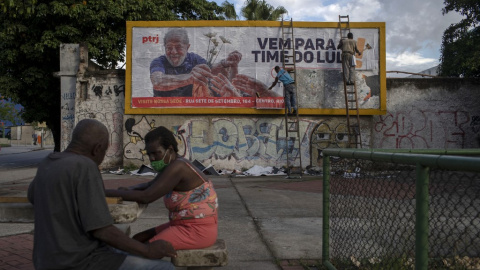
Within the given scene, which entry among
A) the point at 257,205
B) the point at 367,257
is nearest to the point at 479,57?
the point at 257,205

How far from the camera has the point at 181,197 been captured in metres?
3.19

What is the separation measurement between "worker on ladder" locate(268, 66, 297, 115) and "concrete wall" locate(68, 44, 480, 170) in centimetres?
81

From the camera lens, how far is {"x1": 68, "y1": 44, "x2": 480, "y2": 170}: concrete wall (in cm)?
1575

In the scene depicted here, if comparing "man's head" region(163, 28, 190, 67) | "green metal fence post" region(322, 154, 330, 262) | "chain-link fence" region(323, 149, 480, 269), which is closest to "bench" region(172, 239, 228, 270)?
"chain-link fence" region(323, 149, 480, 269)

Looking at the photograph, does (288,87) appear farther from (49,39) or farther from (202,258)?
(202,258)

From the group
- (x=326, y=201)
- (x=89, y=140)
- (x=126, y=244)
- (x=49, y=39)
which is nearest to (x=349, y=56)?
(x=326, y=201)

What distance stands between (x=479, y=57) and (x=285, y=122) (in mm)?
8708

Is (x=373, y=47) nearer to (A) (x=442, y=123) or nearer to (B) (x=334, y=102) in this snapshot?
(B) (x=334, y=102)

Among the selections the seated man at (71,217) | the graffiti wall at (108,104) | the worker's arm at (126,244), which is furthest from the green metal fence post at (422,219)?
the graffiti wall at (108,104)

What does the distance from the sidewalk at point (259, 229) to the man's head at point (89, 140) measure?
245 cm

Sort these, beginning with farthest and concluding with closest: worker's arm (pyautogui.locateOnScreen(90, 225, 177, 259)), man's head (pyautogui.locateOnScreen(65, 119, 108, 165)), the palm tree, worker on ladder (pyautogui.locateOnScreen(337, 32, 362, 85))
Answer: the palm tree
worker on ladder (pyautogui.locateOnScreen(337, 32, 362, 85))
man's head (pyautogui.locateOnScreen(65, 119, 108, 165))
worker's arm (pyautogui.locateOnScreen(90, 225, 177, 259))

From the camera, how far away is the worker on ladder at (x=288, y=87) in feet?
47.7

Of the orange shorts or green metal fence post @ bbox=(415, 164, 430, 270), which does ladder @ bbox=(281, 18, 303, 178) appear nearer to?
the orange shorts

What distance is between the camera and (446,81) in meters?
16.2
